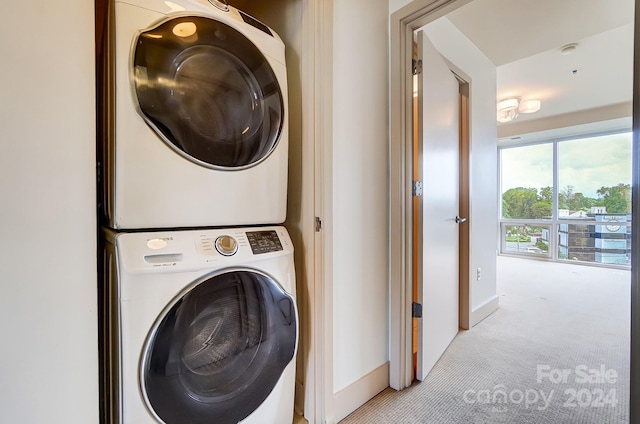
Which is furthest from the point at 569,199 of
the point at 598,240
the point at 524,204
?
the point at 598,240

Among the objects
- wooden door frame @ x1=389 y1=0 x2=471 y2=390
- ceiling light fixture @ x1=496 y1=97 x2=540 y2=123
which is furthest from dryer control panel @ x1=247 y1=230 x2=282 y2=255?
ceiling light fixture @ x1=496 y1=97 x2=540 y2=123

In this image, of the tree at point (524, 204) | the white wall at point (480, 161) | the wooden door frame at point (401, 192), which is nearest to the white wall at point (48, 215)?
the wooden door frame at point (401, 192)

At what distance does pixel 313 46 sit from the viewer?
1.15 metres

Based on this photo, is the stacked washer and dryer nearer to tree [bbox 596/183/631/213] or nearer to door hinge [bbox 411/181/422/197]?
door hinge [bbox 411/181/422/197]

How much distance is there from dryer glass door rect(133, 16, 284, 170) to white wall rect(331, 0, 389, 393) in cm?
36

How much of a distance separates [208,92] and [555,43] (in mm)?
3010

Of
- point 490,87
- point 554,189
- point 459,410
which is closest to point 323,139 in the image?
point 459,410

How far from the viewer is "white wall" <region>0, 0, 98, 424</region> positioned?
0.60m

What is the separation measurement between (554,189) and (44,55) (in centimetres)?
677

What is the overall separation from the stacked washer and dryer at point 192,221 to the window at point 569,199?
19.2 feet

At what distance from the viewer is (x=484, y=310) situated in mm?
2510

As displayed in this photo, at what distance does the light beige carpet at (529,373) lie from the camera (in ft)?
4.38

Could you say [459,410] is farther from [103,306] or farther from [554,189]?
[554,189]

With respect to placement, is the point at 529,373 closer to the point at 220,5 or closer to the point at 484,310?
the point at 484,310
